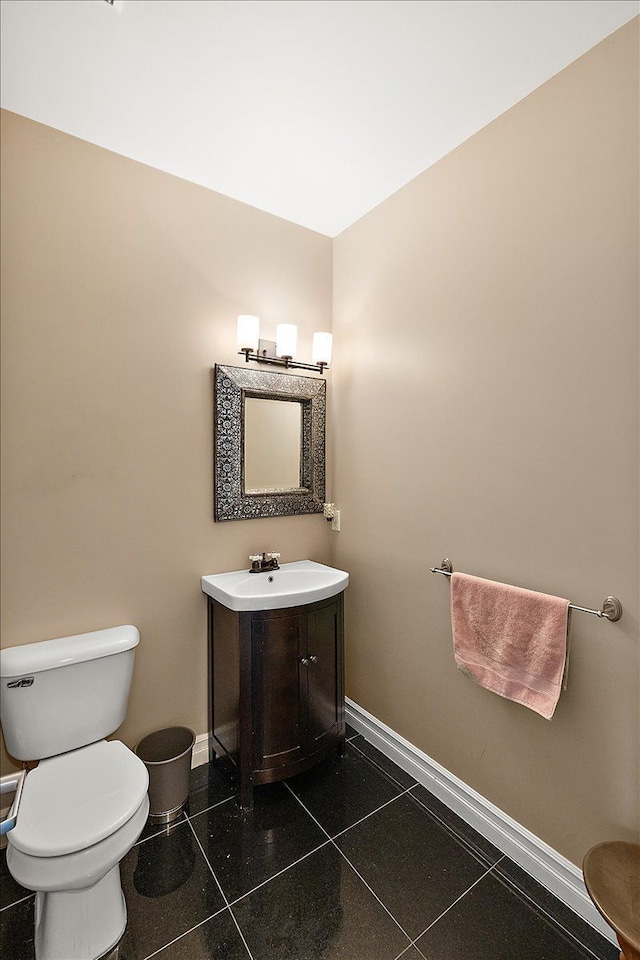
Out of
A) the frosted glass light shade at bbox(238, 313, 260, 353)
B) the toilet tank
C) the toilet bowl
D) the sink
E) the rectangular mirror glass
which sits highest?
the frosted glass light shade at bbox(238, 313, 260, 353)

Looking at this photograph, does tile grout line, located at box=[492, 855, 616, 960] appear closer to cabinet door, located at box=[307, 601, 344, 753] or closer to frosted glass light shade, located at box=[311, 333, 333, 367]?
cabinet door, located at box=[307, 601, 344, 753]

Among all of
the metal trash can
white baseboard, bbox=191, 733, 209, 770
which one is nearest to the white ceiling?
the metal trash can

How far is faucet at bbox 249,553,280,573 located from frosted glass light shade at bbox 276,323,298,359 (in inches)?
38.6

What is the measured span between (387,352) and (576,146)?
0.98m

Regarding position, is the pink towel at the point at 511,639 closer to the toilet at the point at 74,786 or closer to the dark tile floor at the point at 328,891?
the dark tile floor at the point at 328,891

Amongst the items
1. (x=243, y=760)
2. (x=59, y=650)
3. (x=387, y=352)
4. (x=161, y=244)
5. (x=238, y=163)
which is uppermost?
(x=238, y=163)

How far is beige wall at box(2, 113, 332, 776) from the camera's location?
164 centimetres

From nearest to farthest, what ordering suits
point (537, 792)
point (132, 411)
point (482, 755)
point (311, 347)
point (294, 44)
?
point (294, 44)
point (537, 792)
point (482, 755)
point (132, 411)
point (311, 347)

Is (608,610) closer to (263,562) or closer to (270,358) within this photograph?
(263,562)

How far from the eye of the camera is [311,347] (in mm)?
2418

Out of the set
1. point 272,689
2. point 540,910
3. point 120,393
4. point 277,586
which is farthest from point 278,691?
point 120,393

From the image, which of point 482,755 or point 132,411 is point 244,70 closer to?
point 132,411

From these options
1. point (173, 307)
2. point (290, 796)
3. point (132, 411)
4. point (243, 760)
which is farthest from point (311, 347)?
point (290, 796)

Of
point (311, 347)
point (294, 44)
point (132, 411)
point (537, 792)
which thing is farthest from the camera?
point (311, 347)
